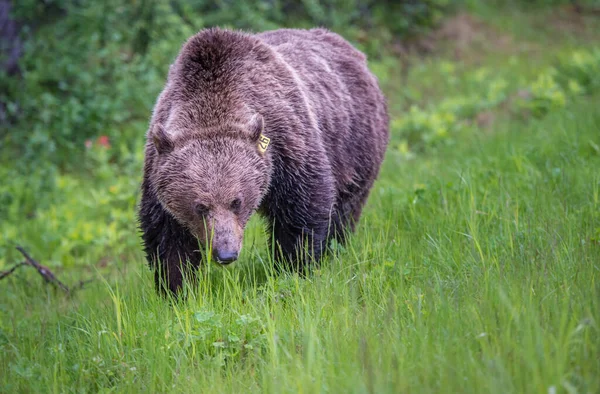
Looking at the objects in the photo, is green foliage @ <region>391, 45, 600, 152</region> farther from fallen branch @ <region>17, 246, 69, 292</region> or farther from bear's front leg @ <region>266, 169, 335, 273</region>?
fallen branch @ <region>17, 246, 69, 292</region>

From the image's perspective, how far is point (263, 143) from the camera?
4656 mm

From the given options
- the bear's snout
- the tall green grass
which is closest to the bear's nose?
the bear's snout

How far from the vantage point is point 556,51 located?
14.0m

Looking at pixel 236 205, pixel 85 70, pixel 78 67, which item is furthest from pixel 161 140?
pixel 85 70

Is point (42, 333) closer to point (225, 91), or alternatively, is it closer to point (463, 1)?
point (225, 91)

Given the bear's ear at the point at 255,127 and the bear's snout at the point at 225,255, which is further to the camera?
the bear's ear at the point at 255,127

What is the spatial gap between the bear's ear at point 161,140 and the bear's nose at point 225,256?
2.85 ft

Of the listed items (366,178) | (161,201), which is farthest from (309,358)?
(366,178)

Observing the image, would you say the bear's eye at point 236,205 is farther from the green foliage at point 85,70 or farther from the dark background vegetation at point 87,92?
the green foliage at point 85,70

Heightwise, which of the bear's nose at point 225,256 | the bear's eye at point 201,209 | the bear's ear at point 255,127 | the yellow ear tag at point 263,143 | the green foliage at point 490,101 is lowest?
the green foliage at point 490,101

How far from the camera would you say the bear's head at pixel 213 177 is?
436 centimetres

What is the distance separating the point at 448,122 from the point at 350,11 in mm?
4087

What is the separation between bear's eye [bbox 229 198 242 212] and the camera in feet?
14.5

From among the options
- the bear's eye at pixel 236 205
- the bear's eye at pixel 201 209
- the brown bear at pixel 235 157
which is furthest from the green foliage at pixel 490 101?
the bear's eye at pixel 201 209
